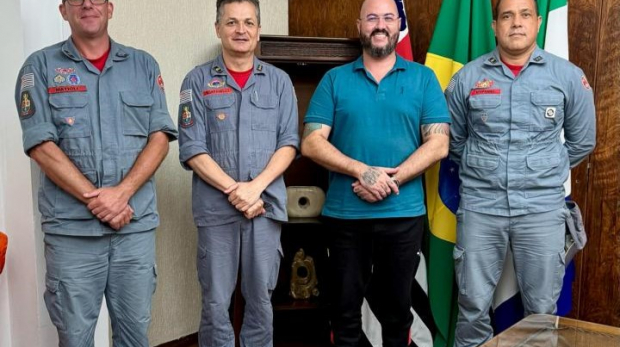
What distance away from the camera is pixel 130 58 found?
6.64ft

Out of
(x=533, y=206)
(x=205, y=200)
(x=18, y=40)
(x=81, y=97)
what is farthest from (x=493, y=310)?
(x=18, y=40)

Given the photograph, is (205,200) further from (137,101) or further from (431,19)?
(431,19)

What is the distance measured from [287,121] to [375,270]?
2.21 ft

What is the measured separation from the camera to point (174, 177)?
2.86 m

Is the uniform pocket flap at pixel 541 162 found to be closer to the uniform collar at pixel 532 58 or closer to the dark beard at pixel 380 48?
the uniform collar at pixel 532 58

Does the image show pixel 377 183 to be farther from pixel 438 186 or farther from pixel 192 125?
pixel 192 125

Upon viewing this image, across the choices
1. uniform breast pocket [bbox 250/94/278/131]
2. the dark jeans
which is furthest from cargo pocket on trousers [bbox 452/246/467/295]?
uniform breast pocket [bbox 250/94/278/131]

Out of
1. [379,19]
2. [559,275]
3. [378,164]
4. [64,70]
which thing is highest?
[379,19]

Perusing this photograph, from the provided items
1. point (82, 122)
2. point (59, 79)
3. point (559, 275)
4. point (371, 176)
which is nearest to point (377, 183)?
point (371, 176)

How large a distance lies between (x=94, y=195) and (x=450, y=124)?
1.37 m

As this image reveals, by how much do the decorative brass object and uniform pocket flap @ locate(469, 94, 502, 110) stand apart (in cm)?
112

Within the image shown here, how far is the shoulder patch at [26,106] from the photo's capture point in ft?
6.10

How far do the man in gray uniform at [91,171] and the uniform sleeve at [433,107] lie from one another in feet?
3.25

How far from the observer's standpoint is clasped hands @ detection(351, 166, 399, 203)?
84.9 inches
